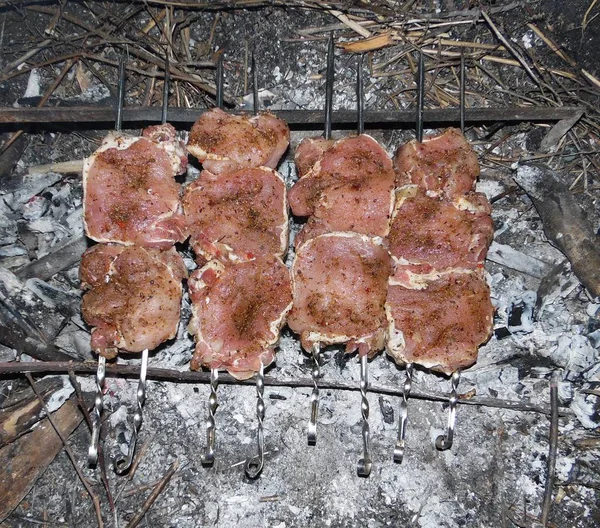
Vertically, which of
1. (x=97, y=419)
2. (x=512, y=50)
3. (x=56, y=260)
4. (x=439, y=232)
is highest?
(x=512, y=50)

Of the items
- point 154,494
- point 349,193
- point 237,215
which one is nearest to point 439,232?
point 349,193

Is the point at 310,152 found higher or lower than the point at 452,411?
higher

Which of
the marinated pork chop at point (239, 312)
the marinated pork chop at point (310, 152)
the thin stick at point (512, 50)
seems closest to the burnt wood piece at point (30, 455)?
the marinated pork chop at point (239, 312)

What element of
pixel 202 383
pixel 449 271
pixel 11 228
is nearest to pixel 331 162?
pixel 449 271

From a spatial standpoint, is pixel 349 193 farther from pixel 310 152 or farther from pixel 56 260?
pixel 56 260

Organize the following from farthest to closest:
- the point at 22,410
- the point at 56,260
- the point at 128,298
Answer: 1. the point at 56,260
2. the point at 22,410
3. the point at 128,298

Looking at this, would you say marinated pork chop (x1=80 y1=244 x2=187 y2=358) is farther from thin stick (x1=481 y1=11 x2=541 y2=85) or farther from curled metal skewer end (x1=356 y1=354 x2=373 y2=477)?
thin stick (x1=481 y1=11 x2=541 y2=85)

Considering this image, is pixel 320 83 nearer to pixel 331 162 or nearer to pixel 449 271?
pixel 331 162
